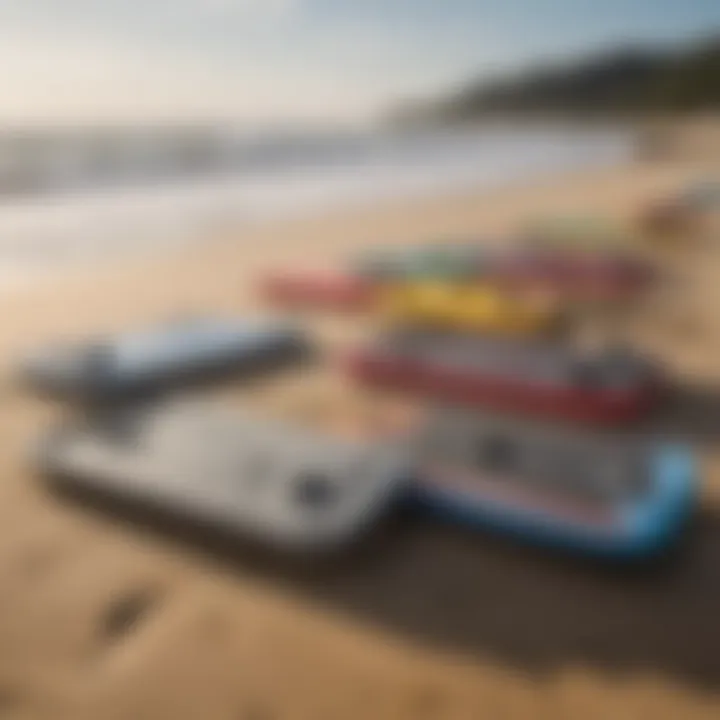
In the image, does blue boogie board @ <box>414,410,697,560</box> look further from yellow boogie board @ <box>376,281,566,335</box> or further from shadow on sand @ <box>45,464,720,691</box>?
yellow boogie board @ <box>376,281,566,335</box>

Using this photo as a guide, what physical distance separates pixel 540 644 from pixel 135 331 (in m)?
0.89

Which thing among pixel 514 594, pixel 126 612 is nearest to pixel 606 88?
pixel 514 594

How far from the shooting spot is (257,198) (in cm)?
306

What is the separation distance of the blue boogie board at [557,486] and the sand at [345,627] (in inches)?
0.8

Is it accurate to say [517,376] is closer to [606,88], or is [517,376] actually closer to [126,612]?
[126,612]

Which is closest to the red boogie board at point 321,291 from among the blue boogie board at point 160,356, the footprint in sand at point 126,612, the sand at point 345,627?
the blue boogie board at point 160,356

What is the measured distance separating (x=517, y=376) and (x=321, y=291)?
61cm

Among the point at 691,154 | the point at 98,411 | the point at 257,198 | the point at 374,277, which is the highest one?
the point at 98,411

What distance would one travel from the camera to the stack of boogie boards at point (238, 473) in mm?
791

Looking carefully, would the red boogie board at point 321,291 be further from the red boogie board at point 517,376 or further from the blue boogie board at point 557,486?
the blue boogie board at point 557,486

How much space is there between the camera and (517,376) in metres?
1.12

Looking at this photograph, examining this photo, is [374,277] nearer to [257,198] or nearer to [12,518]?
[12,518]

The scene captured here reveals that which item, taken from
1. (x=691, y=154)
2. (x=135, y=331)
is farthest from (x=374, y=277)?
(x=691, y=154)

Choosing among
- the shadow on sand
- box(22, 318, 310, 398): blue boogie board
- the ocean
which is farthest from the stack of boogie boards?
the ocean
